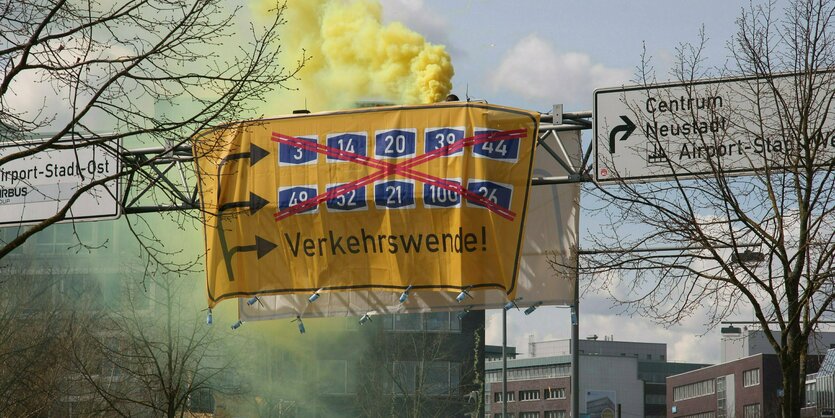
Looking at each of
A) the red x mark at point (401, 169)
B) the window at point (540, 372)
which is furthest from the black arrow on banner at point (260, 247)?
the window at point (540, 372)

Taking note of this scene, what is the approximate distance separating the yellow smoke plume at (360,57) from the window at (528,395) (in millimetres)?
115656

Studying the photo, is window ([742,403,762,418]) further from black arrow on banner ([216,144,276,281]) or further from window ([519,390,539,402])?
black arrow on banner ([216,144,276,281])

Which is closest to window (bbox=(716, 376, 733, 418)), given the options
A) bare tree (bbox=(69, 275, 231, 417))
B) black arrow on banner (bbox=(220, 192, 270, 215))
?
bare tree (bbox=(69, 275, 231, 417))

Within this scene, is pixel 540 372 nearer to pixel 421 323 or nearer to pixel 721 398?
pixel 721 398

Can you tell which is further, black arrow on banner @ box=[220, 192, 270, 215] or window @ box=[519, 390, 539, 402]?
window @ box=[519, 390, 539, 402]

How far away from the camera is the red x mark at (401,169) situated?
16188 mm

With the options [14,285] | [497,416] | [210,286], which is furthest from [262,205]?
[497,416]

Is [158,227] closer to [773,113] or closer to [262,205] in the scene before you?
[262,205]

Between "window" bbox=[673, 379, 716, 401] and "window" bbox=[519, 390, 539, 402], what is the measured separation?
1690cm

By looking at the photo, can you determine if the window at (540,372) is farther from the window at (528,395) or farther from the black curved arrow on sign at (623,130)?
the black curved arrow on sign at (623,130)

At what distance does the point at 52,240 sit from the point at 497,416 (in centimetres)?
6940

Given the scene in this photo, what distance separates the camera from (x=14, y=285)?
45.2 meters

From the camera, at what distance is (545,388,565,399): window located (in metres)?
134

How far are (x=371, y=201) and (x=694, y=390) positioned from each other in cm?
10813
